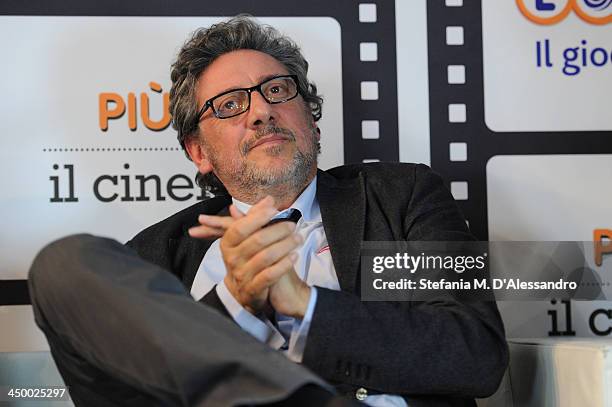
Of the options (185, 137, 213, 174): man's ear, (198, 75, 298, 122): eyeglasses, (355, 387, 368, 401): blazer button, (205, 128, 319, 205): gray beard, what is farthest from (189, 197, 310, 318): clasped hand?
(185, 137, 213, 174): man's ear

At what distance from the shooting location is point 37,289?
55.1 inches

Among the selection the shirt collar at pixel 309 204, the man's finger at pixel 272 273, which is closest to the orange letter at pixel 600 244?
the shirt collar at pixel 309 204

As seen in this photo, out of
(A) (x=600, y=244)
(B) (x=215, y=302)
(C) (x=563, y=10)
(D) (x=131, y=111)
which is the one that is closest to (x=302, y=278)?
(B) (x=215, y=302)

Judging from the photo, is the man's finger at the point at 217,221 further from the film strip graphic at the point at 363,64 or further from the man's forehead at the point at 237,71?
the film strip graphic at the point at 363,64

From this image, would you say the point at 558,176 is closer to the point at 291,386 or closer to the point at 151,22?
the point at 151,22

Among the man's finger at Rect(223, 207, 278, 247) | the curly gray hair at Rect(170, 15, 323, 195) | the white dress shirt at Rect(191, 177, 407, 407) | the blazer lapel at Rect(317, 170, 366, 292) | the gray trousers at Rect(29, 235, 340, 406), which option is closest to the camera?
the gray trousers at Rect(29, 235, 340, 406)

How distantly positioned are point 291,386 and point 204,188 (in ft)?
4.49

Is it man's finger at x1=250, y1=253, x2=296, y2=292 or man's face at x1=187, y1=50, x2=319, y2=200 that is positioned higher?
man's face at x1=187, y1=50, x2=319, y2=200

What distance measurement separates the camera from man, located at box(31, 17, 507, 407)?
123cm

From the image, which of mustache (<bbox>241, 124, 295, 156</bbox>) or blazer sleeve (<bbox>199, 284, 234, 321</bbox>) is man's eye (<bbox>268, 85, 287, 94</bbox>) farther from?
blazer sleeve (<bbox>199, 284, 234, 321</bbox>)

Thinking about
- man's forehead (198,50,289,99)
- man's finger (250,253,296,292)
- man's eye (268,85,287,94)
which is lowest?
man's finger (250,253,296,292)

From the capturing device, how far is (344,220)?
1996mm

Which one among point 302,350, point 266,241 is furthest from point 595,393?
point 266,241

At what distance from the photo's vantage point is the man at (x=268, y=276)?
1234 mm
